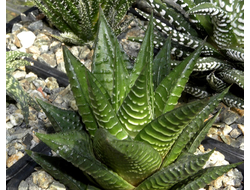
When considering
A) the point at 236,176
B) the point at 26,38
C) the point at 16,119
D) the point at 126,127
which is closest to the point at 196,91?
the point at 236,176

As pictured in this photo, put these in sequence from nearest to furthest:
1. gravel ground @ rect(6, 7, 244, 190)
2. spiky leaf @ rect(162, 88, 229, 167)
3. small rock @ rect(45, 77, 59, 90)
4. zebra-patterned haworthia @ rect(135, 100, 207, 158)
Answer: zebra-patterned haworthia @ rect(135, 100, 207, 158), spiky leaf @ rect(162, 88, 229, 167), gravel ground @ rect(6, 7, 244, 190), small rock @ rect(45, 77, 59, 90)

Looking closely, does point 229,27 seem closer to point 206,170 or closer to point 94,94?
point 206,170

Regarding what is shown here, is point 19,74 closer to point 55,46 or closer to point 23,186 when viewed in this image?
point 55,46

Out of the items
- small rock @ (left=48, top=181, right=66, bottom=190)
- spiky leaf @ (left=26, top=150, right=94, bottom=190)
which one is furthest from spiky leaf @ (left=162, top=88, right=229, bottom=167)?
small rock @ (left=48, top=181, right=66, bottom=190)

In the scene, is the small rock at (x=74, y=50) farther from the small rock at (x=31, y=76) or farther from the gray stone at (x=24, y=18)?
the gray stone at (x=24, y=18)

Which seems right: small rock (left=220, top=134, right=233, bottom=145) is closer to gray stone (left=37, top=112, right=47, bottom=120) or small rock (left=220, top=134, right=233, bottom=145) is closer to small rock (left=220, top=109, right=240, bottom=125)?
small rock (left=220, top=109, right=240, bottom=125)

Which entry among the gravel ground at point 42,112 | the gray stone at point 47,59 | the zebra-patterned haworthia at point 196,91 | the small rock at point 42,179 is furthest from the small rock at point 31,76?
the zebra-patterned haworthia at point 196,91
